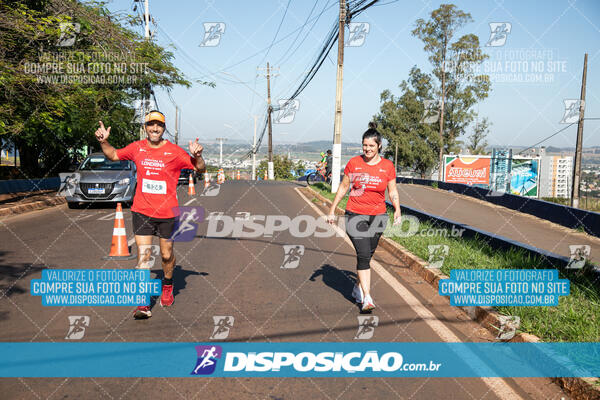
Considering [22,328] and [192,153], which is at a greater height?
[192,153]

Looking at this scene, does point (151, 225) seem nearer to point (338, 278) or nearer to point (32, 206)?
point (338, 278)

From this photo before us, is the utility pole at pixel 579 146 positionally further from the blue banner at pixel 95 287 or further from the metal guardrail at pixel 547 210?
the blue banner at pixel 95 287

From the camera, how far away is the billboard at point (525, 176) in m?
36.6

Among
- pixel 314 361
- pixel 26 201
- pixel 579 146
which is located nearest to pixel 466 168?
pixel 579 146

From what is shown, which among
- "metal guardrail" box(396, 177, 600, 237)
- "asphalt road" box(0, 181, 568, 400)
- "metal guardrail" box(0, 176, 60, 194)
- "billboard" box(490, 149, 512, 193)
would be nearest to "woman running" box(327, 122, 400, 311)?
"asphalt road" box(0, 181, 568, 400)

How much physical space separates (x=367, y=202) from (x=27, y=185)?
17322 millimetres

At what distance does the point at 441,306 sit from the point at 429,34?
150 ft

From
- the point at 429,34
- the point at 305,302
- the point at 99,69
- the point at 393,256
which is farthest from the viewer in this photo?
the point at 429,34

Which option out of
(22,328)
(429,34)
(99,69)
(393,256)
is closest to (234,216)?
(393,256)

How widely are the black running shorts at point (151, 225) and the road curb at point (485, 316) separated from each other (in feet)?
11.2

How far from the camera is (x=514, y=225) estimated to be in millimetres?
14562

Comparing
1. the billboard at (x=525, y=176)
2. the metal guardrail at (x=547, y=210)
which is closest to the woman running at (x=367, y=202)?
the metal guardrail at (x=547, y=210)

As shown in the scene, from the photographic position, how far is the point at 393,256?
8.67m

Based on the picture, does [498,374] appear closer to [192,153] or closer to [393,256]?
[192,153]
